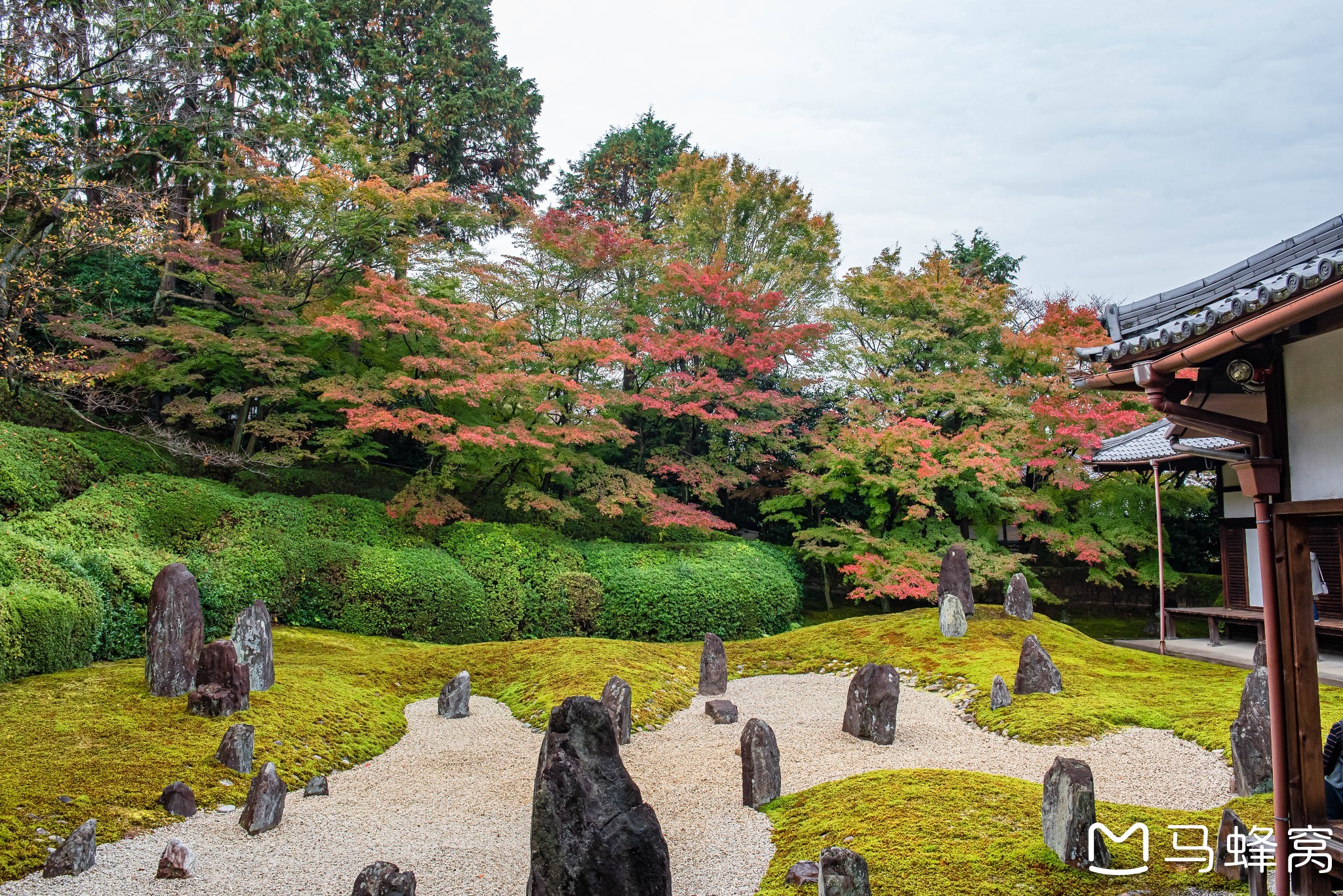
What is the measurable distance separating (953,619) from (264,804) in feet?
31.3

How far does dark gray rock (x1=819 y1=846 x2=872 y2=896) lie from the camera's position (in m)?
3.87

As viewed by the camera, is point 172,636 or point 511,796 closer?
point 511,796

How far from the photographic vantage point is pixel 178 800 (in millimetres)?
5453

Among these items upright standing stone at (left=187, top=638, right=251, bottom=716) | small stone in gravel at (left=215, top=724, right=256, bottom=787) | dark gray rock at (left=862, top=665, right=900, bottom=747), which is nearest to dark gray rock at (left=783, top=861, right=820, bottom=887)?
dark gray rock at (left=862, top=665, right=900, bottom=747)

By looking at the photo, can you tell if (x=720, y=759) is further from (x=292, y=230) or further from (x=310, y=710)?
(x=292, y=230)

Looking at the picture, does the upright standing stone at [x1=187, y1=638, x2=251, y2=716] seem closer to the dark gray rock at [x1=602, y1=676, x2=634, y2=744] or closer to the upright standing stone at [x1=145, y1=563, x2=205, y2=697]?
the upright standing stone at [x1=145, y1=563, x2=205, y2=697]

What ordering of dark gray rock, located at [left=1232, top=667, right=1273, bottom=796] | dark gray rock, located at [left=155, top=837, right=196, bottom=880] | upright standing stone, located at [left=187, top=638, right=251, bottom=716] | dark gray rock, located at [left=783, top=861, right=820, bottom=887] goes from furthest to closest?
upright standing stone, located at [left=187, top=638, right=251, bottom=716] → dark gray rock, located at [left=1232, top=667, right=1273, bottom=796] → dark gray rock, located at [left=155, top=837, right=196, bottom=880] → dark gray rock, located at [left=783, top=861, right=820, bottom=887]

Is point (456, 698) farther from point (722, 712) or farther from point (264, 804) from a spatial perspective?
point (264, 804)

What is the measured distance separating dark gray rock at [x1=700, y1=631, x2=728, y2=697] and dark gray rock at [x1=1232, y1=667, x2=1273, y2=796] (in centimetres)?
577

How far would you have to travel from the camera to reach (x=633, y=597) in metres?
14.5

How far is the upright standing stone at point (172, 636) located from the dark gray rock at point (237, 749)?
143 centimetres

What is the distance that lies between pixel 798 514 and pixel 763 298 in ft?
17.6

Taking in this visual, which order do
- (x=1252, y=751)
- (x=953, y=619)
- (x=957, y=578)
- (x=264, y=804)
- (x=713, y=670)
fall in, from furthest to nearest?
(x=957, y=578) → (x=953, y=619) → (x=713, y=670) → (x=1252, y=751) → (x=264, y=804)

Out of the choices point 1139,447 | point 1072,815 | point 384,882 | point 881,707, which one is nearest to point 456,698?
point 881,707
